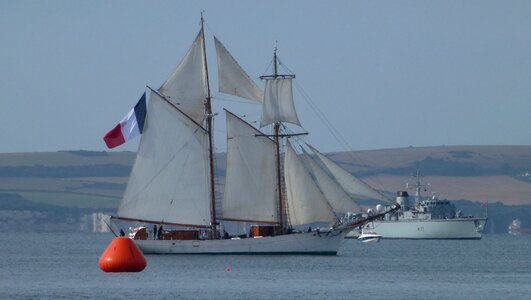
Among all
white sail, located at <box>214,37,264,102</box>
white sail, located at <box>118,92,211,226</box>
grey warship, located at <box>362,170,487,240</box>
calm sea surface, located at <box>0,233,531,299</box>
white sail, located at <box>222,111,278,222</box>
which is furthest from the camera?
grey warship, located at <box>362,170,487,240</box>

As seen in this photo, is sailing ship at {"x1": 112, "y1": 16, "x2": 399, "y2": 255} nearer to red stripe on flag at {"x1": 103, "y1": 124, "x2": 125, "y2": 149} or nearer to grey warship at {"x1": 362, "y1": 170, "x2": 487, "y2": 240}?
red stripe on flag at {"x1": 103, "y1": 124, "x2": 125, "y2": 149}

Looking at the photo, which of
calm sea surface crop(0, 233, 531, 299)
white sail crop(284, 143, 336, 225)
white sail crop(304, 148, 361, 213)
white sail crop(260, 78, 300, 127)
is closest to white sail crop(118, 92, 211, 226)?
calm sea surface crop(0, 233, 531, 299)

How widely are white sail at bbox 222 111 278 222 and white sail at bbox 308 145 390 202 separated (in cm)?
463

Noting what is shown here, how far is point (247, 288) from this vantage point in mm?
66812

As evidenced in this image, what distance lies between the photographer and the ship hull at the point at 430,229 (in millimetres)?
190250

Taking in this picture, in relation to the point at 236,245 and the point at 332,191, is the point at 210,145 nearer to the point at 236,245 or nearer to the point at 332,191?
the point at 236,245

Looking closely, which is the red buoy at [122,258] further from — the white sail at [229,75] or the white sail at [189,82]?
the white sail at [229,75]

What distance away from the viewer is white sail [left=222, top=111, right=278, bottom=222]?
95.5 meters

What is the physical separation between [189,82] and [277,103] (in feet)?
21.1

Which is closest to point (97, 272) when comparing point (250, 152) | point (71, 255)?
point (250, 152)

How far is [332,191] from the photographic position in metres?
93.3

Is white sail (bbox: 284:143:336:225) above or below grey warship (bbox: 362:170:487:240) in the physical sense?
below

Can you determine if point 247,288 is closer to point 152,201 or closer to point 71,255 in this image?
point 152,201

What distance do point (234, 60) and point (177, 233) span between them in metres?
13.1
